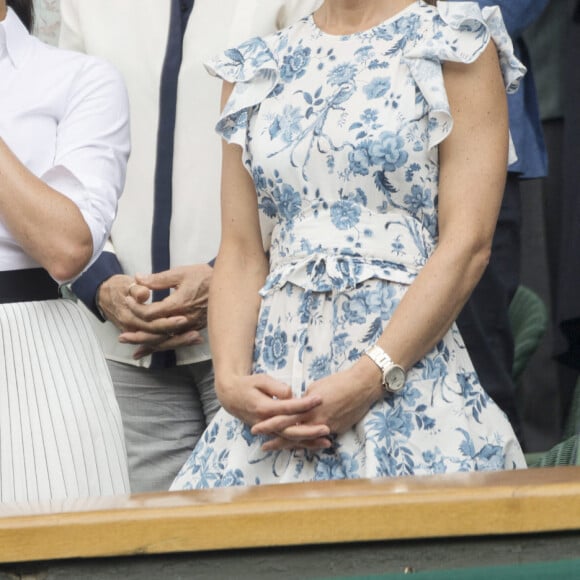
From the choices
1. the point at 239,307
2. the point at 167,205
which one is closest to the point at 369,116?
the point at 239,307

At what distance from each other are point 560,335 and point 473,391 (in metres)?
0.92

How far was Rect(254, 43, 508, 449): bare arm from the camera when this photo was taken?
226 cm

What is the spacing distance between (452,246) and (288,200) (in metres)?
0.32

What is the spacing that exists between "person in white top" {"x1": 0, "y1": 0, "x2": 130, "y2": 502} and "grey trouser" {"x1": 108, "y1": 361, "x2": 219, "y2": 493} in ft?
2.08

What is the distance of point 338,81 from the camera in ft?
8.16

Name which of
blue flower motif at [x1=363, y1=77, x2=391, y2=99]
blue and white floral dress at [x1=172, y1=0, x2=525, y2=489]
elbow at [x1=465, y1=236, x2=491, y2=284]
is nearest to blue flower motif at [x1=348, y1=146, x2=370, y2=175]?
blue and white floral dress at [x1=172, y1=0, x2=525, y2=489]

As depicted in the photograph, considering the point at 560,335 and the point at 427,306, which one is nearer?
the point at 427,306

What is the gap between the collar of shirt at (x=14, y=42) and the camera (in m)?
2.57

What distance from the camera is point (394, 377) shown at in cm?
227

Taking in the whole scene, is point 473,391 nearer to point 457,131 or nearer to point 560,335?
point 457,131

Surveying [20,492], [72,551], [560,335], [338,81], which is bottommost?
[560,335]

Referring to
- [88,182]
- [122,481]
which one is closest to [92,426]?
[122,481]

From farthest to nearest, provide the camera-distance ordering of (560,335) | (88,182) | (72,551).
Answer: (560,335) < (88,182) < (72,551)

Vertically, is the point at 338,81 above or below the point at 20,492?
above
